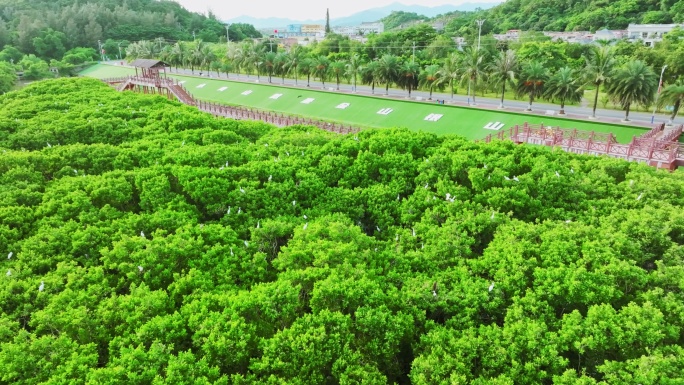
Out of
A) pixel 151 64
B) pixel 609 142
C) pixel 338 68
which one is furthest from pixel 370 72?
pixel 609 142

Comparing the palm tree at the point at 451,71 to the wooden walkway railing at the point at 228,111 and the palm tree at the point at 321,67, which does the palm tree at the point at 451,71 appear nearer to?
the wooden walkway railing at the point at 228,111

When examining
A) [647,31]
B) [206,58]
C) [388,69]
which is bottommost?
[388,69]

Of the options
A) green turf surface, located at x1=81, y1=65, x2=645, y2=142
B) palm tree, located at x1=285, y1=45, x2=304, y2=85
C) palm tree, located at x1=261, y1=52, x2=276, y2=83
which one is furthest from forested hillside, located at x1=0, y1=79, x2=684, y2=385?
palm tree, located at x1=261, y1=52, x2=276, y2=83

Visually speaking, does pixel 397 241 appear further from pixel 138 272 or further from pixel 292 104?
pixel 292 104

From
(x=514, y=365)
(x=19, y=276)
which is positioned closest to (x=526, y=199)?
(x=514, y=365)

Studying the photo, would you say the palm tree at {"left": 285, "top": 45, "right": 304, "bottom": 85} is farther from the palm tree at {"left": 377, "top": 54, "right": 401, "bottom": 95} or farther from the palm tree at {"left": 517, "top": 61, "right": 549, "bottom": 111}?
the palm tree at {"left": 517, "top": 61, "right": 549, "bottom": 111}

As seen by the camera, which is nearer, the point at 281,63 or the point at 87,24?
the point at 281,63

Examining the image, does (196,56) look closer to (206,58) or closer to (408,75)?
(206,58)
